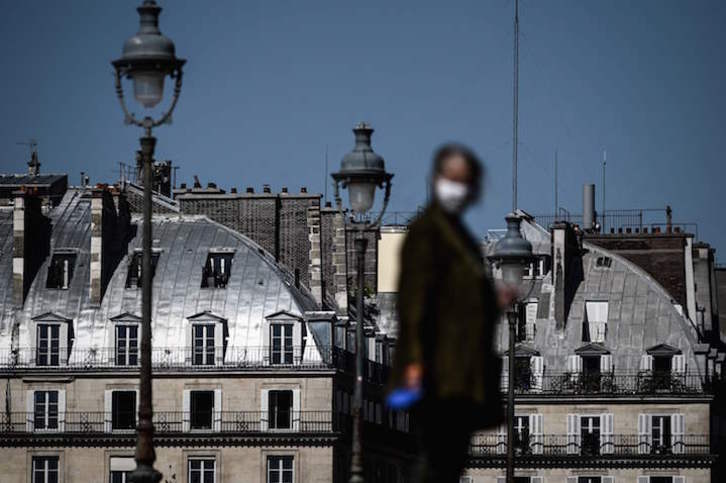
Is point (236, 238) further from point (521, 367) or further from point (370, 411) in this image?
point (521, 367)

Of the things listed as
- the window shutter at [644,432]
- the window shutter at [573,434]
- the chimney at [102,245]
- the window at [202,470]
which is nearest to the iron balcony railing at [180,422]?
the window at [202,470]

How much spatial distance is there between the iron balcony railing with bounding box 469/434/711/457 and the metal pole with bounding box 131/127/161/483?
85.6 m

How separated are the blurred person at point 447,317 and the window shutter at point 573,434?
102406mm

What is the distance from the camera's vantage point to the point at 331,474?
9762 centimetres

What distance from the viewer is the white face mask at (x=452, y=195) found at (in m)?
14.5

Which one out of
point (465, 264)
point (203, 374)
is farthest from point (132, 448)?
point (465, 264)

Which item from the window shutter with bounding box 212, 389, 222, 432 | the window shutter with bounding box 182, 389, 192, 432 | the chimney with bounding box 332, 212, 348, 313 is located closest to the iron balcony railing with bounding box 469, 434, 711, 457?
the chimney with bounding box 332, 212, 348, 313

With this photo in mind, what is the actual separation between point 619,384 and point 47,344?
30.7 meters

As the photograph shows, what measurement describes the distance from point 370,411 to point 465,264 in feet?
304

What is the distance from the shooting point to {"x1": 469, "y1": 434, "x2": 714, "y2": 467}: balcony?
115 metres

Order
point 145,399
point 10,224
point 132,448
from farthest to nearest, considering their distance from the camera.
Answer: point 10,224 < point 132,448 < point 145,399

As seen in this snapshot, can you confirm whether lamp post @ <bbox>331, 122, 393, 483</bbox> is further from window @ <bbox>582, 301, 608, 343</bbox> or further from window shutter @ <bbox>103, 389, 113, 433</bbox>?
window @ <bbox>582, 301, 608, 343</bbox>

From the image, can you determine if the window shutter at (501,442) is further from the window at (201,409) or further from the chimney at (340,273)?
the window at (201,409)

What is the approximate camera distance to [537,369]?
11862 centimetres
